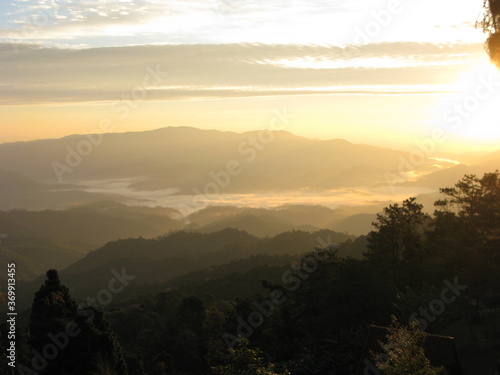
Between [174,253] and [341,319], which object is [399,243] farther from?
[174,253]

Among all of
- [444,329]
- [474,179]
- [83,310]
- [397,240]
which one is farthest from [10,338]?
[474,179]

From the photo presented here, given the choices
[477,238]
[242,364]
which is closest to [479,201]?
[477,238]

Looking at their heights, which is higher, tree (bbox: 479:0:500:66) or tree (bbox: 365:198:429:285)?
tree (bbox: 479:0:500:66)

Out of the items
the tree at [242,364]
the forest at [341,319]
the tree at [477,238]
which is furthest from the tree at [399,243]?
the tree at [242,364]

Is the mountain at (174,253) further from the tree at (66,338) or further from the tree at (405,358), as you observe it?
the tree at (405,358)

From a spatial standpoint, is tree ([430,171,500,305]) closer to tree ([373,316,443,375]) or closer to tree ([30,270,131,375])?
tree ([373,316,443,375])

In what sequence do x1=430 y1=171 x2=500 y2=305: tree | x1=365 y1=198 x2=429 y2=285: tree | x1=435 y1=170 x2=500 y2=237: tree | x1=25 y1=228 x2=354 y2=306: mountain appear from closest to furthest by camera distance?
x1=430 y1=171 x2=500 y2=305: tree → x1=435 y1=170 x2=500 y2=237: tree → x1=365 y1=198 x2=429 y2=285: tree → x1=25 y1=228 x2=354 y2=306: mountain

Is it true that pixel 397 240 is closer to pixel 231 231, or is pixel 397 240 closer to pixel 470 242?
pixel 470 242

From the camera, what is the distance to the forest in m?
24.9

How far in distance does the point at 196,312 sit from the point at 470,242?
27.7m

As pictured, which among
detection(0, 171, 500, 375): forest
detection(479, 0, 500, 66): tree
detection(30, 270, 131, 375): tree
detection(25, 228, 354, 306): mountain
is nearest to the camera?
detection(479, 0, 500, 66): tree

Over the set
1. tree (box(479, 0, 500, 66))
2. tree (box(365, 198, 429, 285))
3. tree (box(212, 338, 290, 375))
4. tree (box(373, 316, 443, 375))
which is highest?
tree (box(479, 0, 500, 66))

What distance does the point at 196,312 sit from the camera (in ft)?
167

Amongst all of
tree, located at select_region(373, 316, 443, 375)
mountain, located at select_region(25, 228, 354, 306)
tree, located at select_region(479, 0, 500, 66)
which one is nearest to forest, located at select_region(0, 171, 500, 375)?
tree, located at select_region(373, 316, 443, 375)
